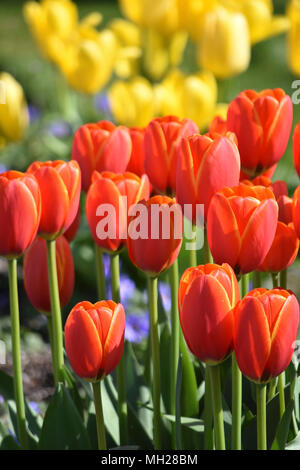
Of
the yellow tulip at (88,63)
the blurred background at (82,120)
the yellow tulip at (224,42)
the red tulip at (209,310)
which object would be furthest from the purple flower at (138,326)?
the red tulip at (209,310)

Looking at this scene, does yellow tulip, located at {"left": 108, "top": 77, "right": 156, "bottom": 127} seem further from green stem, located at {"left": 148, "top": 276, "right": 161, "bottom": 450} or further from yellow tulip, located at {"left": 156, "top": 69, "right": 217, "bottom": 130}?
green stem, located at {"left": 148, "top": 276, "right": 161, "bottom": 450}

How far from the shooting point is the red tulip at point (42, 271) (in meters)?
1.33

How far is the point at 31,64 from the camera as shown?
217 inches

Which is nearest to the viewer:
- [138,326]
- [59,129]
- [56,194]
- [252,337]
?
[252,337]

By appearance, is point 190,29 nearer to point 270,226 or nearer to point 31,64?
point 270,226

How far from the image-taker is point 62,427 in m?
1.28

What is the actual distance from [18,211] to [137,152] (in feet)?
1.19

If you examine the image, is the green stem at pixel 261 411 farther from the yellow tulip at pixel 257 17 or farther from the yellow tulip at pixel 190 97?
the yellow tulip at pixel 257 17

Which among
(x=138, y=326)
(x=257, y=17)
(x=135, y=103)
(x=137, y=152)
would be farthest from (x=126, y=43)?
(x=137, y=152)

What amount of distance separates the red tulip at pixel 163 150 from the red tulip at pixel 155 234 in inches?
5.3

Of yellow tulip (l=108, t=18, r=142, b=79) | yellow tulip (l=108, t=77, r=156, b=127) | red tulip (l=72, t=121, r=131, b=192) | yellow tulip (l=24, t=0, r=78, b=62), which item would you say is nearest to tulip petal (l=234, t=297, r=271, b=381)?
red tulip (l=72, t=121, r=131, b=192)

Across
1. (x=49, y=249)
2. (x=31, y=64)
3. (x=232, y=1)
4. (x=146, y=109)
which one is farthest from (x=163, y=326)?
(x=31, y=64)

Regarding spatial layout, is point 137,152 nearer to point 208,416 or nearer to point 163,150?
point 163,150

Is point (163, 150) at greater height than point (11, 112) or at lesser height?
lesser
